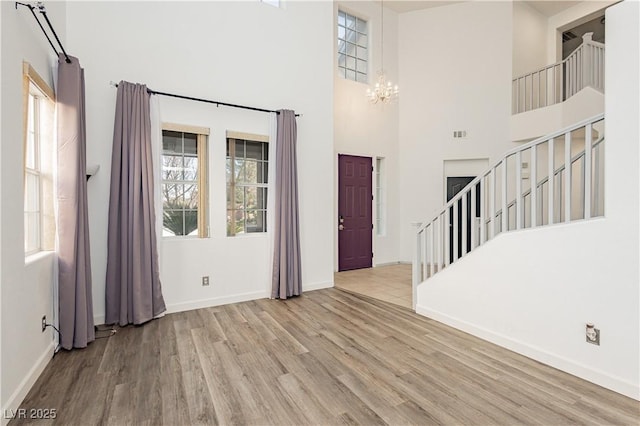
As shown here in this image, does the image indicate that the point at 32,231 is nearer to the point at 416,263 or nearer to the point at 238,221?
the point at 238,221

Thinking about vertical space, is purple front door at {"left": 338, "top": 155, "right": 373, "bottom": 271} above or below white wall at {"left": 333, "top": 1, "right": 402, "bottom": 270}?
below

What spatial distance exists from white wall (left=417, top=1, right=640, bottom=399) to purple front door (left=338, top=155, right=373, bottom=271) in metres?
3.51

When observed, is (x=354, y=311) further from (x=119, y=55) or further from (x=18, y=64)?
(x=119, y=55)

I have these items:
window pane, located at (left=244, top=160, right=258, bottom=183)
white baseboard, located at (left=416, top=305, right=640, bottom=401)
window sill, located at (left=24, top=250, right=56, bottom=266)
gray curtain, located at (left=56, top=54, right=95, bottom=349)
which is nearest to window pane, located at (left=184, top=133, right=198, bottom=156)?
window pane, located at (left=244, top=160, right=258, bottom=183)

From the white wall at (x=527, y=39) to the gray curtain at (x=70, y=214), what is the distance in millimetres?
7256

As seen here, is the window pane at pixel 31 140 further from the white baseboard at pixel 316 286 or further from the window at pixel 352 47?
the window at pixel 352 47

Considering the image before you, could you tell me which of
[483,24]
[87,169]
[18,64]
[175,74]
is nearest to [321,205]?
[175,74]

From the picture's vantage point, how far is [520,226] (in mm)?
2855

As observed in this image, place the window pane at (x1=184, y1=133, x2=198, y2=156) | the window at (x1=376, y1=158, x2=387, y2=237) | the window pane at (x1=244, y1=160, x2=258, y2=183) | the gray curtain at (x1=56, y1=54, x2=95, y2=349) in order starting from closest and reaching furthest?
the gray curtain at (x1=56, y1=54, x2=95, y2=349)
the window pane at (x1=184, y1=133, x2=198, y2=156)
the window pane at (x1=244, y1=160, x2=258, y2=183)
the window at (x1=376, y1=158, x2=387, y2=237)

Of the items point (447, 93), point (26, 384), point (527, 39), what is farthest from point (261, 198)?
point (527, 39)

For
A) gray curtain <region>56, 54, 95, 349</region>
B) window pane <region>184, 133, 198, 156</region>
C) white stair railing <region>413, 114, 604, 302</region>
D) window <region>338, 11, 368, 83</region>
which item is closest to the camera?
white stair railing <region>413, 114, 604, 302</region>

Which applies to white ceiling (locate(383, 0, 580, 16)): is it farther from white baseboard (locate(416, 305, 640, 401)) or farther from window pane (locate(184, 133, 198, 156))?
white baseboard (locate(416, 305, 640, 401))

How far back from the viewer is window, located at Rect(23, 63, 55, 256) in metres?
2.66

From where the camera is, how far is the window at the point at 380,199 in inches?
277
